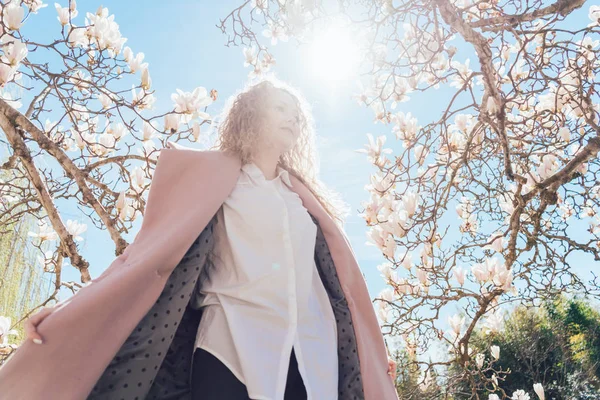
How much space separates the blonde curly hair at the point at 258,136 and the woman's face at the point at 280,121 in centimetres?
2

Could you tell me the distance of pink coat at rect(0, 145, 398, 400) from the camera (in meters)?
1.16

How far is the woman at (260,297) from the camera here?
126 centimetres

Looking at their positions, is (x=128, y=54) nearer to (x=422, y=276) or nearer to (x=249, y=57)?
(x=249, y=57)

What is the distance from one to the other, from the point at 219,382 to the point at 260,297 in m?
0.23

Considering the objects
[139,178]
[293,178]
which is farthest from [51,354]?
[139,178]

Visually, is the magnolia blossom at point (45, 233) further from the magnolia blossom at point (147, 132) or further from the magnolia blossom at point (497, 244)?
the magnolia blossom at point (497, 244)

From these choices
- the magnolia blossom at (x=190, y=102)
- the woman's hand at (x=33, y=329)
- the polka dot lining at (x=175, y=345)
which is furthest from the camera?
the magnolia blossom at (x=190, y=102)

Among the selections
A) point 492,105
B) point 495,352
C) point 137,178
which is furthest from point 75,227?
point 495,352

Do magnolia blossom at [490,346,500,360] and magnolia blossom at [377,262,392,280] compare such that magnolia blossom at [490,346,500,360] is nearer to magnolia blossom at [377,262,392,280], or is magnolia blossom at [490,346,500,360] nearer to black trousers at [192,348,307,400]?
magnolia blossom at [377,262,392,280]

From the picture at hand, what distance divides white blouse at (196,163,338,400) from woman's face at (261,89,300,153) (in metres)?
0.16

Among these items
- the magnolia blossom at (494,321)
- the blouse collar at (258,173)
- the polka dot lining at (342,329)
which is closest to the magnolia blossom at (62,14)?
the blouse collar at (258,173)

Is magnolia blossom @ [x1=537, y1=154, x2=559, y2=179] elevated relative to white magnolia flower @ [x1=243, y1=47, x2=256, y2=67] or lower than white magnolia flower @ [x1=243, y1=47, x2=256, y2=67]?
lower

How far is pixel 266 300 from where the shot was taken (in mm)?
1342

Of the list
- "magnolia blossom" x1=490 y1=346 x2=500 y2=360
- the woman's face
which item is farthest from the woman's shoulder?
"magnolia blossom" x1=490 y1=346 x2=500 y2=360
